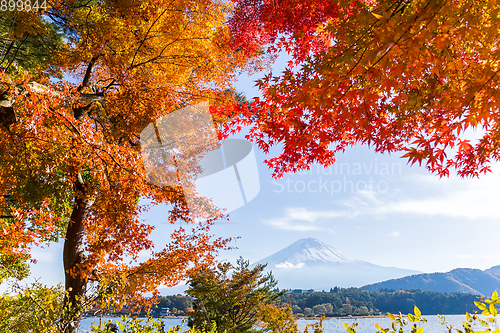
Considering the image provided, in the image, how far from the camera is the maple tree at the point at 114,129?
4.70m

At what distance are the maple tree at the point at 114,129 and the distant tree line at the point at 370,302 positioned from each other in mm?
41050

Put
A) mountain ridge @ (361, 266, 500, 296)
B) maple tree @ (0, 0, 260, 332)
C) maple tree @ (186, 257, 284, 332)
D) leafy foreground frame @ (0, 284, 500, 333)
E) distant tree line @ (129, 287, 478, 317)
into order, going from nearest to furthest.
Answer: leafy foreground frame @ (0, 284, 500, 333) < maple tree @ (0, 0, 260, 332) < maple tree @ (186, 257, 284, 332) < distant tree line @ (129, 287, 478, 317) < mountain ridge @ (361, 266, 500, 296)

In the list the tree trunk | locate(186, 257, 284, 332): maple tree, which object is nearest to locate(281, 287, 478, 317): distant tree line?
locate(186, 257, 284, 332): maple tree

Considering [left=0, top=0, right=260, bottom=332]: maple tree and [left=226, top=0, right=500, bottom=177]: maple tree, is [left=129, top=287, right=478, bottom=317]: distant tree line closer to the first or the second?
[left=0, top=0, right=260, bottom=332]: maple tree

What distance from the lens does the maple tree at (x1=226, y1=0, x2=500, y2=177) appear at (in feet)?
6.92

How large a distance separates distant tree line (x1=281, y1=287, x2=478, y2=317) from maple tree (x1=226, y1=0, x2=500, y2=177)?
140 feet

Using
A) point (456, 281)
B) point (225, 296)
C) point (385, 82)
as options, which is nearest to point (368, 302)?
point (225, 296)

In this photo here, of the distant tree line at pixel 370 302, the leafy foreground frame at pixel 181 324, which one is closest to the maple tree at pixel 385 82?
the leafy foreground frame at pixel 181 324

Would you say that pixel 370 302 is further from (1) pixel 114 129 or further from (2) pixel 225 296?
(1) pixel 114 129

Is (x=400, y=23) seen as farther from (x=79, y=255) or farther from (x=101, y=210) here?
(x=79, y=255)

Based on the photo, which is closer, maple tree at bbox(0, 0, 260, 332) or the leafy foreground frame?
the leafy foreground frame

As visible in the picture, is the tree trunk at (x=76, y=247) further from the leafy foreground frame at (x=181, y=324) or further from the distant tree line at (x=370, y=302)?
the distant tree line at (x=370, y=302)

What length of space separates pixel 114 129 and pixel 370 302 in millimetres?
62813

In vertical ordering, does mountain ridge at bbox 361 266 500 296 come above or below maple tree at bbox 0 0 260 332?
below
